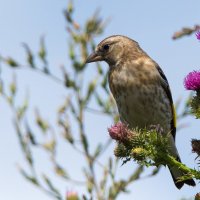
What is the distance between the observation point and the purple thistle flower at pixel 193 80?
3096 mm

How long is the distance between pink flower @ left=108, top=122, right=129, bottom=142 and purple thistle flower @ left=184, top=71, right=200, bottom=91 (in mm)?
411

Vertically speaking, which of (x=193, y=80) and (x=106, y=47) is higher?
(x=106, y=47)

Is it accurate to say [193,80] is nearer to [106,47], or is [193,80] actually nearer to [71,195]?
[71,195]

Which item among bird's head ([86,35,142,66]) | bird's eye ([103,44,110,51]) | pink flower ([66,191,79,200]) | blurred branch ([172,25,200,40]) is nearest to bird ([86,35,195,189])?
bird's head ([86,35,142,66])

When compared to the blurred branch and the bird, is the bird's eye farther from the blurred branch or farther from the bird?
the blurred branch

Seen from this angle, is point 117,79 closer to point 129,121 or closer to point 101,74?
point 129,121

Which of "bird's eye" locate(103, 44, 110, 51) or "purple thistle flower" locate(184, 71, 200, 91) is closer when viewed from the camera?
"purple thistle flower" locate(184, 71, 200, 91)

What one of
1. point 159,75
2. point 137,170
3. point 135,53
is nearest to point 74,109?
point 137,170

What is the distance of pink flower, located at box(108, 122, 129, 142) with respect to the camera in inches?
122

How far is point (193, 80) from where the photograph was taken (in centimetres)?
310

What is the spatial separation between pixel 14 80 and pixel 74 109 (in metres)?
0.82

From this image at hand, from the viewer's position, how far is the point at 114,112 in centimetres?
700

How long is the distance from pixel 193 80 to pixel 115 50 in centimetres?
274

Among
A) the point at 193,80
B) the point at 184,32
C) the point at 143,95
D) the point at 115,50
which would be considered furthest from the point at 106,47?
the point at 193,80
